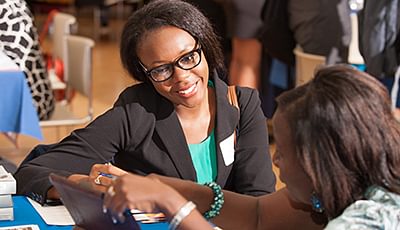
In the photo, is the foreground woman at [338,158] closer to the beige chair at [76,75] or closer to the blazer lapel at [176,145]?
the blazer lapel at [176,145]

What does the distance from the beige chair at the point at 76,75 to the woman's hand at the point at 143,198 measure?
2.75 metres

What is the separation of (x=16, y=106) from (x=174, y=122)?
1.49 m

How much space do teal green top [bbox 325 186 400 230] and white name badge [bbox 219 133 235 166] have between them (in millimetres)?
850

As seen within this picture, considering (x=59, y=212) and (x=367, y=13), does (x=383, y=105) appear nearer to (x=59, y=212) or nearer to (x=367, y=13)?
(x=59, y=212)

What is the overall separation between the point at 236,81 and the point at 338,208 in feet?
11.9

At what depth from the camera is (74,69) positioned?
4.43m

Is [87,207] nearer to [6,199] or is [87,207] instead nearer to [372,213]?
[6,199]

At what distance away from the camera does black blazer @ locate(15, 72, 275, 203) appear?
2.12 metres

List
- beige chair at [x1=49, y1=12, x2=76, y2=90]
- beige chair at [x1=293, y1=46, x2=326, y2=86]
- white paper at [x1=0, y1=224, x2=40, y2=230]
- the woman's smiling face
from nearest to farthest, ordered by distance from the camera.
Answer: white paper at [x1=0, y1=224, x2=40, y2=230] → the woman's smiling face → beige chair at [x1=293, y1=46, x2=326, y2=86] → beige chair at [x1=49, y1=12, x2=76, y2=90]

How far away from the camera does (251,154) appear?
2.22 meters

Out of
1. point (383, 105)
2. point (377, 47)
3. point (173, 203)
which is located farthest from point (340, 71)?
point (377, 47)

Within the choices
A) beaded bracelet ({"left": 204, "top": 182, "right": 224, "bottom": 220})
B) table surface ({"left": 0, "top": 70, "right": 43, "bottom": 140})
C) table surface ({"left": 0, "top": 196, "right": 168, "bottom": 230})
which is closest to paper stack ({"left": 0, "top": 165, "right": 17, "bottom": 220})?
table surface ({"left": 0, "top": 196, "right": 168, "bottom": 230})

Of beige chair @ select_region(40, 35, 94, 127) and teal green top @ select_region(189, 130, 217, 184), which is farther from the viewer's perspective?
beige chair @ select_region(40, 35, 94, 127)

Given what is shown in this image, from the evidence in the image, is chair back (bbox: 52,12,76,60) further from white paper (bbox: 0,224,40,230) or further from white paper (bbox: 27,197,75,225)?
white paper (bbox: 0,224,40,230)
